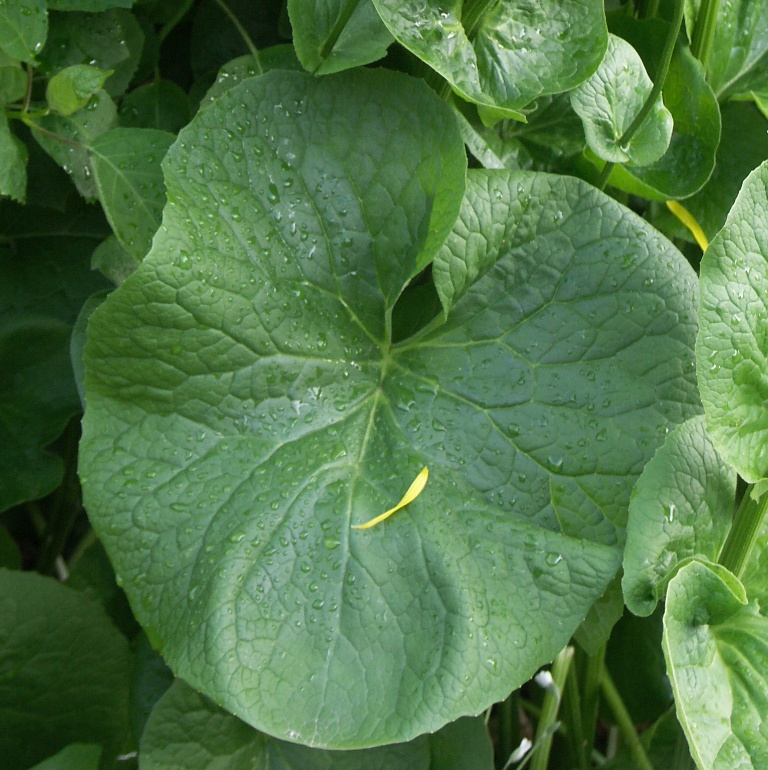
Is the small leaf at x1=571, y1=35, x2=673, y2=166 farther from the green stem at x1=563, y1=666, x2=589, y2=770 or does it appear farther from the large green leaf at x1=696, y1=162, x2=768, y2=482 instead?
the green stem at x1=563, y1=666, x2=589, y2=770

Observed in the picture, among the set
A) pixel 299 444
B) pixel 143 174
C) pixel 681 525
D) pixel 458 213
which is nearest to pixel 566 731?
pixel 681 525

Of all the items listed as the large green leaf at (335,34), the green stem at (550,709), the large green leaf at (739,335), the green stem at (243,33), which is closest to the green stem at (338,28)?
the large green leaf at (335,34)

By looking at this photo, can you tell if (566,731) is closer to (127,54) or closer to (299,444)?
(299,444)

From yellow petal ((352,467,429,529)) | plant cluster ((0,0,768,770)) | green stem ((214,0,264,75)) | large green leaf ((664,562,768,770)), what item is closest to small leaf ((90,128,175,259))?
plant cluster ((0,0,768,770))

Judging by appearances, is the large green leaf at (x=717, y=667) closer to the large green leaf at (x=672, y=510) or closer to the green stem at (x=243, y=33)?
the large green leaf at (x=672, y=510)

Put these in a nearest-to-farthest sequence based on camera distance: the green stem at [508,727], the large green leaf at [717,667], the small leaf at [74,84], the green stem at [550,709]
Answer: the large green leaf at [717,667] < the small leaf at [74,84] < the green stem at [550,709] < the green stem at [508,727]

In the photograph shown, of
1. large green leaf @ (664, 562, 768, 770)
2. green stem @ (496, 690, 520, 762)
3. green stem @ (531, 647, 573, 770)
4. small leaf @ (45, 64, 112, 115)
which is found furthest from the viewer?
green stem @ (496, 690, 520, 762)
